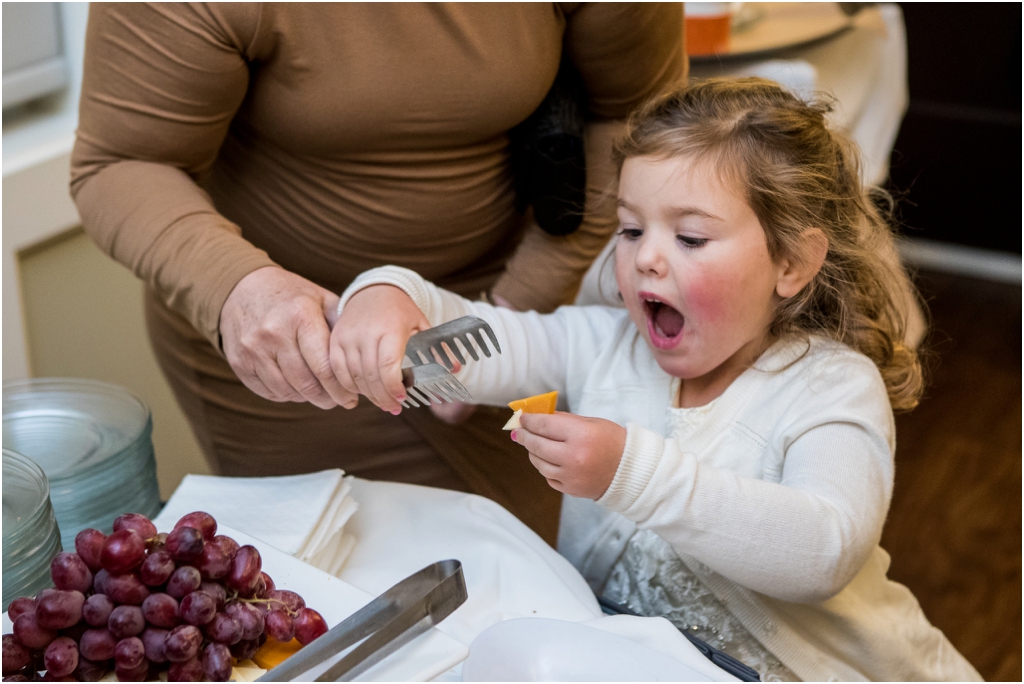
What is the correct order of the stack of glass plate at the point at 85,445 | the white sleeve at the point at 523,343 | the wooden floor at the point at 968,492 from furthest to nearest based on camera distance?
the wooden floor at the point at 968,492 < the white sleeve at the point at 523,343 < the stack of glass plate at the point at 85,445

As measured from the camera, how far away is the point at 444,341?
0.92 meters

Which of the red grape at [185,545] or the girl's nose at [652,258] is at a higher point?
the girl's nose at [652,258]

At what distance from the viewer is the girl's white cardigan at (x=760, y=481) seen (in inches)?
36.7

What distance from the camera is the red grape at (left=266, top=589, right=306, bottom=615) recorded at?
80 centimetres

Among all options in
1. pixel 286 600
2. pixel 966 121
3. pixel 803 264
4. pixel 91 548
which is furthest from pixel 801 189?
pixel 966 121

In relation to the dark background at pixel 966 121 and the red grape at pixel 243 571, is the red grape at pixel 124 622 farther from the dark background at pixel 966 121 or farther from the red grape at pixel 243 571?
the dark background at pixel 966 121

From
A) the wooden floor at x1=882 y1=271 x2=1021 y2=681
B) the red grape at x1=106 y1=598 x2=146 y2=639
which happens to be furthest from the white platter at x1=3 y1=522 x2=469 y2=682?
the wooden floor at x1=882 y1=271 x2=1021 y2=681

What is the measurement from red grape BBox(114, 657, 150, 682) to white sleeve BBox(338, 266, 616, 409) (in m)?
0.55

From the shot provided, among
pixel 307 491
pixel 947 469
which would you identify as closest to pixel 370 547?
pixel 307 491

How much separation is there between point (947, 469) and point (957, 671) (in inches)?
64.7

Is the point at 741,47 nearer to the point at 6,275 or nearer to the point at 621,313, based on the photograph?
the point at 621,313

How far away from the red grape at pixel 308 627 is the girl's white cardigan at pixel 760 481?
0.30 meters

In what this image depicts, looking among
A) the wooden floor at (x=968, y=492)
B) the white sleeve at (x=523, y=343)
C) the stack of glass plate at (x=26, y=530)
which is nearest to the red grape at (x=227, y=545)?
the stack of glass plate at (x=26, y=530)

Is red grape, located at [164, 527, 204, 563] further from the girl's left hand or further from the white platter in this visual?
the girl's left hand
